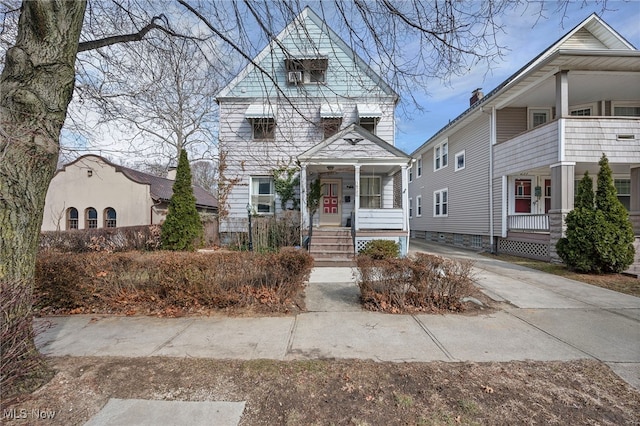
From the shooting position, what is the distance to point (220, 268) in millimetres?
4906

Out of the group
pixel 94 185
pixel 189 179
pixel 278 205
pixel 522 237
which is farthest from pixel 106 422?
pixel 94 185

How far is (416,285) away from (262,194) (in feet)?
31.3

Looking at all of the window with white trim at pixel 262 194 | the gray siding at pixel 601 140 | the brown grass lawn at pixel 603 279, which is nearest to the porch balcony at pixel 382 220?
the brown grass lawn at pixel 603 279

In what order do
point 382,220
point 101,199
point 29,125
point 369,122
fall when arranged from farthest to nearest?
point 101,199
point 369,122
point 382,220
point 29,125

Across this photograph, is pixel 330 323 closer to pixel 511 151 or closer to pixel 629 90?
pixel 511 151

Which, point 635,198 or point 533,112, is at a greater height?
point 533,112

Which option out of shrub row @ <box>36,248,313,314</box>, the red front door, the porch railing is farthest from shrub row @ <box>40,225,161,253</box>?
the porch railing

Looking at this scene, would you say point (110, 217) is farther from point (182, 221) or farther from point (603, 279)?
point (603, 279)

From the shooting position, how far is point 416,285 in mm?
4949

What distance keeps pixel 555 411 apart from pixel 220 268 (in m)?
4.57

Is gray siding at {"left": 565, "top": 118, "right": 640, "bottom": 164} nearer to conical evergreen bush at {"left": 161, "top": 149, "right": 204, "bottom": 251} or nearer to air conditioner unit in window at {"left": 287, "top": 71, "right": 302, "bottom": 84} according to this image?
air conditioner unit in window at {"left": 287, "top": 71, "right": 302, "bottom": 84}

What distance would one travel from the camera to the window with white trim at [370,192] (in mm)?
12789

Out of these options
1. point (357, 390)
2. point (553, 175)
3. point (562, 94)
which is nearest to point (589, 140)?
point (553, 175)

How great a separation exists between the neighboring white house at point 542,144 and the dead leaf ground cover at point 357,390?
894 centimetres
